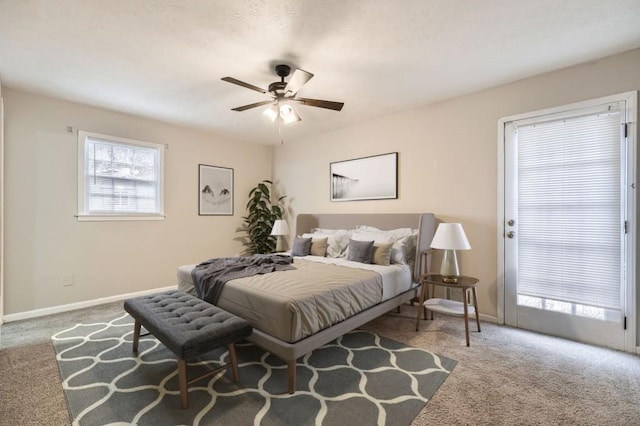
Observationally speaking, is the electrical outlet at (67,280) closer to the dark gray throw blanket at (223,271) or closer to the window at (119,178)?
the window at (119,178)

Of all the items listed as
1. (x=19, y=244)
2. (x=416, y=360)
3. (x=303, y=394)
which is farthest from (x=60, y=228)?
(x=416, y=360)

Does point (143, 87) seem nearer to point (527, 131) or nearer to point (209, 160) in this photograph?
point (209, 160)

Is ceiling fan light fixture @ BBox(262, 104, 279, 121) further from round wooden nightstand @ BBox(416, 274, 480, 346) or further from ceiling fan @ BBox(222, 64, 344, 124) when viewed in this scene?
round wooden nightstand @ BBox(416, 274, 480, 346)

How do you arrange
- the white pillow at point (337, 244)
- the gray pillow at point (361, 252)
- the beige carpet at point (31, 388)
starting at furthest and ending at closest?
the white pillow at point (337, 244), the gray pillow at point (361, 252), the beige carpet at point (31, 388)

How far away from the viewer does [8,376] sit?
214cm

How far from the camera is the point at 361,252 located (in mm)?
3494

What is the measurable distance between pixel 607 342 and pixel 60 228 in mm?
6180

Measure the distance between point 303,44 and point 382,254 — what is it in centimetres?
237

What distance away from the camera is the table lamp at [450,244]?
288cm

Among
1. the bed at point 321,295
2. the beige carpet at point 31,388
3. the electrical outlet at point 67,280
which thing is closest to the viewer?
the beige carpet at point 31,388

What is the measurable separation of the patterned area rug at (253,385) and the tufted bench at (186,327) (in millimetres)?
162

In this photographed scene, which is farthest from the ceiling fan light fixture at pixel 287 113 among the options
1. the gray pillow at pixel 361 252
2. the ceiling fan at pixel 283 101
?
the gray pillow at pixel 361 252

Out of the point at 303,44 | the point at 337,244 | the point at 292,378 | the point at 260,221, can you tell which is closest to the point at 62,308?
the point at 260,221

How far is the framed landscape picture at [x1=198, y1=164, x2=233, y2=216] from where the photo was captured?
4.95 m
